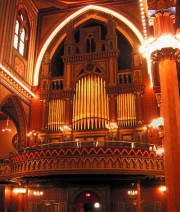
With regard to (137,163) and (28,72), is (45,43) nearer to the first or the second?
(28,72)

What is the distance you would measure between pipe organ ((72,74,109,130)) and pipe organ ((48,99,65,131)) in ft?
3.47

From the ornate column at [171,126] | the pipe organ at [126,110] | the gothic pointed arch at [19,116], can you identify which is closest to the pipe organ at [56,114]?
the gothic pointed arch at [19,116]

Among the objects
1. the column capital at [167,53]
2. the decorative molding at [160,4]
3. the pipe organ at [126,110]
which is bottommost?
the column capital at [167,53]

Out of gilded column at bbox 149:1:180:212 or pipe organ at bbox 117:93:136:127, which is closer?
gilded column at bbox 149:1:180:212

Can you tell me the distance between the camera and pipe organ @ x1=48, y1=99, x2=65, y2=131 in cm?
2453

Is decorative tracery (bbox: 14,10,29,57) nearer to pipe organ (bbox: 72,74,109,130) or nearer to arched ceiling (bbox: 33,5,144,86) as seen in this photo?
arched ceiling (bbox: 33,5,144,86)

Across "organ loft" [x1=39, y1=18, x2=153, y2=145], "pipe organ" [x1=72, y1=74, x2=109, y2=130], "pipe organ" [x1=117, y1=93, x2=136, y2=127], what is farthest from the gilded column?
"pipe organ" [x1=72, y1=74, x2=109, y2=130]

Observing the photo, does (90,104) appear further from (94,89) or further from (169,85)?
(169,85)

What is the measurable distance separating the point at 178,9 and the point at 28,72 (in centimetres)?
1697

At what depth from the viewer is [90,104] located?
24031mm

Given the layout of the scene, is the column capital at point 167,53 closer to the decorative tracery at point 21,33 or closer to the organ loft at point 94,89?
the organ loft at point 94,89

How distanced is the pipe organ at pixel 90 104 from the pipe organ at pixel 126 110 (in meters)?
1.00

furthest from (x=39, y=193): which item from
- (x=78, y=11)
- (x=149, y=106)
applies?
(x=78, y=11)

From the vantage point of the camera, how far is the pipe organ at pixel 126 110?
23.3 m
